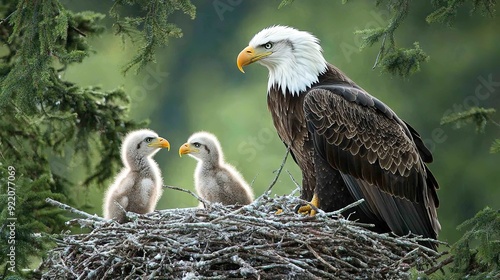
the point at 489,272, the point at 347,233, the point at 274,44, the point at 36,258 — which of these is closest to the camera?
the point at 489,272

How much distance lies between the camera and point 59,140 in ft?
30.9

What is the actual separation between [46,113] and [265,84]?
14.1 m

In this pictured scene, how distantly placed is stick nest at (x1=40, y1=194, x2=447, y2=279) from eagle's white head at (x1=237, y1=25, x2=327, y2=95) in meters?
1.33

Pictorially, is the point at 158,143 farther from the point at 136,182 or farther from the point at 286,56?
the point at 286,56

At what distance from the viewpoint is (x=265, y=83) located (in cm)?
2238

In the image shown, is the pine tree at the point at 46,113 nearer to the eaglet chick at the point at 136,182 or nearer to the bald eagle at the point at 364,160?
the eaglet chick at the point at 136,182

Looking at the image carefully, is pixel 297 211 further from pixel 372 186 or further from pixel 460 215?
pixel 460 215

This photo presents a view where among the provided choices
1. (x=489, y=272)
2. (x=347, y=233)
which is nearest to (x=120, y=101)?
(x=347, y=233)

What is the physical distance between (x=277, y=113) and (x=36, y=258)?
2.33m

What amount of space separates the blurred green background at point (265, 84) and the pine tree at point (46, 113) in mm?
8962

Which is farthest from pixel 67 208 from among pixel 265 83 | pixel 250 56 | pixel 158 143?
pixel 265 83

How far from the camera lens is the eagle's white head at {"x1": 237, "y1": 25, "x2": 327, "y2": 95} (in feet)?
26.1

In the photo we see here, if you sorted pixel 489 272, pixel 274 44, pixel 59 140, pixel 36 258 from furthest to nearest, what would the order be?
pixel 59 140 → pixel 274 44 → pixel 36 258 → pixel 489 272

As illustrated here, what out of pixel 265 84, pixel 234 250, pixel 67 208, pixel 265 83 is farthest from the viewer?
pixel 265 83
